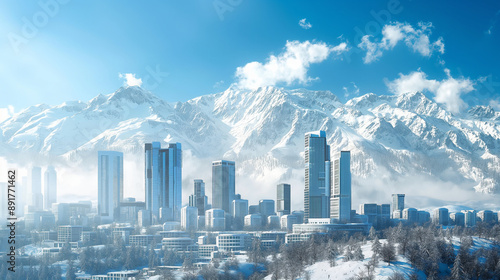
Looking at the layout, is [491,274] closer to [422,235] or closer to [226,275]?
[422,235]

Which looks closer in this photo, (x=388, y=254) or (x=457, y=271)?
(x=457, y=271)

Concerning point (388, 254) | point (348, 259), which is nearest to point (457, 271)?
point (388, 254)

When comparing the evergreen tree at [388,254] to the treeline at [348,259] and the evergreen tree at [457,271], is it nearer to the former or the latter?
the treeline at [348,259]

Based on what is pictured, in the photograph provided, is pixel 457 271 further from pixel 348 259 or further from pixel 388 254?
pixel 348 259

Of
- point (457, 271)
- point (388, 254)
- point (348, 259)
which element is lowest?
point (348, 259)

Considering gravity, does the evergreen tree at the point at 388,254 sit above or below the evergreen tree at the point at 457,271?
above

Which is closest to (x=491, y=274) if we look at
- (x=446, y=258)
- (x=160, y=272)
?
(x=446, y=258)

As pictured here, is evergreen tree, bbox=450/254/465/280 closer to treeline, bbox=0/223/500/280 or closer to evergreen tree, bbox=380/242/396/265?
treeline, bbox=0/223/500/280

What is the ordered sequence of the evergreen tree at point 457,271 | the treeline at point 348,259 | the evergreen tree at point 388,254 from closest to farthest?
the evergreen tree at point 457,271 → the treeline at point 348,259 → the evergreen tree at point 388,254

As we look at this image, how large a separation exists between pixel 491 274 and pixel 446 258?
8.56 meters

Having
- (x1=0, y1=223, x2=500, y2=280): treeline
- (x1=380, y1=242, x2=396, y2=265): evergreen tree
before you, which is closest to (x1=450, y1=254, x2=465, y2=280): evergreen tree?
(x1=0, y1=223, x2=500, y2=280): treeline

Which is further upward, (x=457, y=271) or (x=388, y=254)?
(x=388, y=254)

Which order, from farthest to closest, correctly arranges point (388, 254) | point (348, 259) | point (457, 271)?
1. point (348, 259)
2. point (388, 254)
3. point (457, 271)

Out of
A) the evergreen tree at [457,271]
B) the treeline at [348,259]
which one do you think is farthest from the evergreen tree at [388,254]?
the evergreen tree at [457,271]
